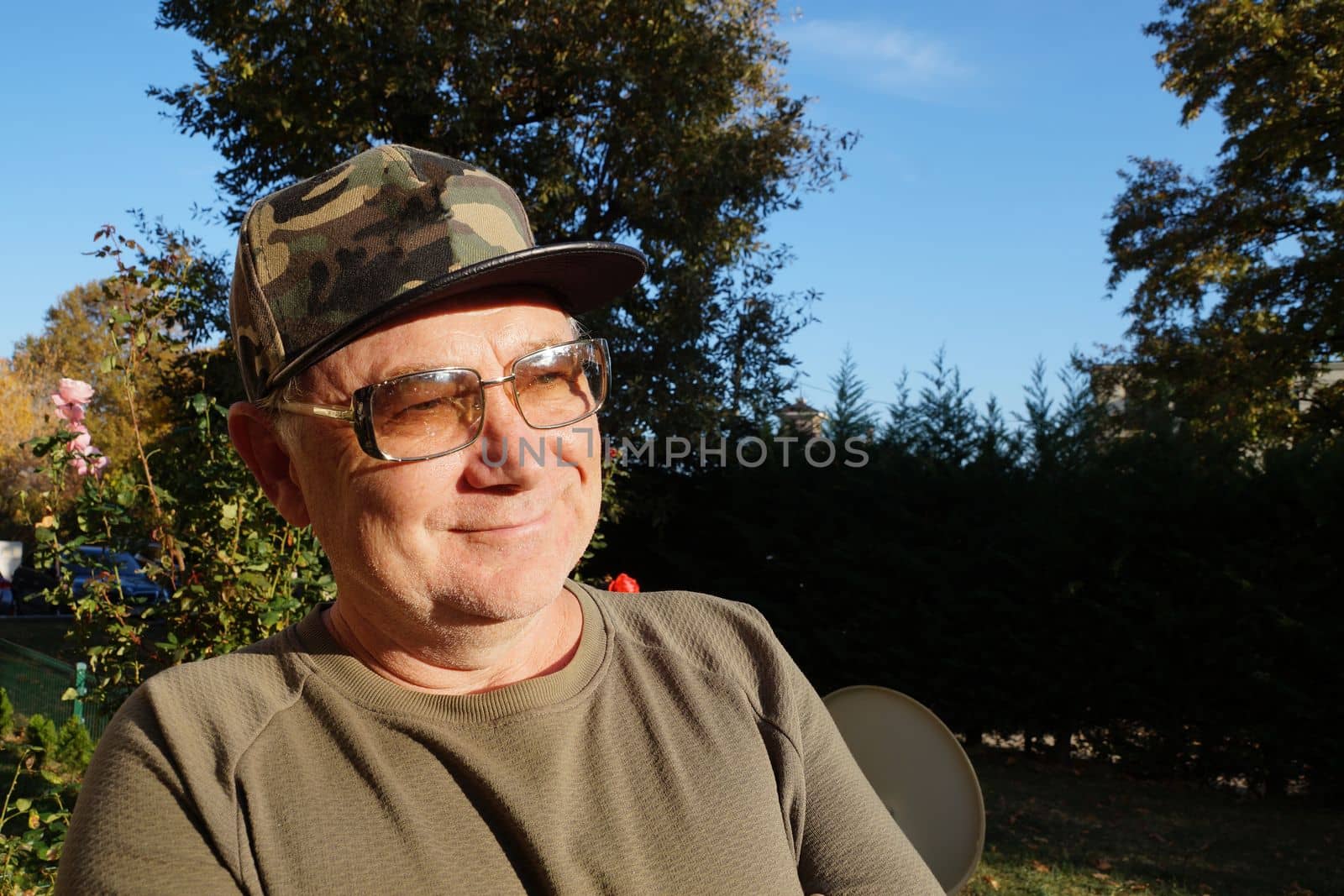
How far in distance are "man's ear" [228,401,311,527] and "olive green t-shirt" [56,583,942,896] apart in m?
0.17

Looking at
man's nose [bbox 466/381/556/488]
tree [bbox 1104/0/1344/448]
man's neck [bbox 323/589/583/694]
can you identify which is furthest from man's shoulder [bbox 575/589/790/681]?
tree [bbox 1104/0/1344/448]

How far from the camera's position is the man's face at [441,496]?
134 cm

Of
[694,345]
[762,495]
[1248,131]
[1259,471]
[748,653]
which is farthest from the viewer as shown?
[1248,131]

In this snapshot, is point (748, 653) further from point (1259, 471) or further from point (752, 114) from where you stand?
point (752, 114)

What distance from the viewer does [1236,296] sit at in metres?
15.9

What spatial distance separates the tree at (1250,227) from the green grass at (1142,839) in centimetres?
611

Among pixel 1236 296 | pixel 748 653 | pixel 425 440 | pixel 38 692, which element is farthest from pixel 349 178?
pixel 1236 296

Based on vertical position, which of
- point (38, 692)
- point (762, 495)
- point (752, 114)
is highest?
point (752, 114)

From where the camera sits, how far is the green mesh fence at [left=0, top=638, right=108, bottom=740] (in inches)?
344

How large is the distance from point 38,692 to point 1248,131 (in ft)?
55.7

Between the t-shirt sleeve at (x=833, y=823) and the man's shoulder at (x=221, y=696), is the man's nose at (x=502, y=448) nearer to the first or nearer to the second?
the man's shoulder at (x=221, y=696)

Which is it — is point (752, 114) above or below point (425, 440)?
above

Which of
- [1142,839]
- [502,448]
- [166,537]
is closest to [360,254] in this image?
[502,448]

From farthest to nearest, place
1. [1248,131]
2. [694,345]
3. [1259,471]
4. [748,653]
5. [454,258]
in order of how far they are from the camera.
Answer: [1248,131] → [694,345] → [1259,471] → [748,653] → [454,258]
